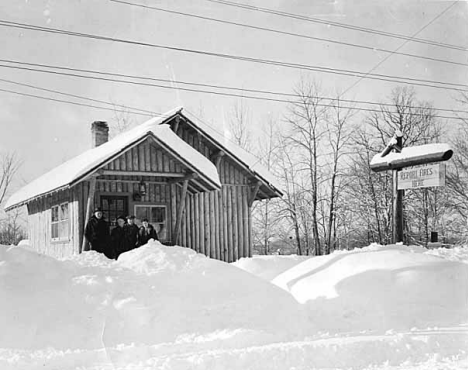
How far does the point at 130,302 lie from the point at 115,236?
18.6 feet

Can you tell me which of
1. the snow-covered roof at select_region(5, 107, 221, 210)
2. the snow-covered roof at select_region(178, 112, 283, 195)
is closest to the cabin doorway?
the snow-covered roof at select_region(5, 107, 221, 210)

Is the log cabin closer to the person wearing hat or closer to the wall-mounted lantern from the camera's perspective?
the wall-mounted lantern

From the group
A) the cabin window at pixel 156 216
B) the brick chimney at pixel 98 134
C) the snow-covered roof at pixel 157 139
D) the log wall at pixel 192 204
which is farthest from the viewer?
the brick chimney at pixel 98 134

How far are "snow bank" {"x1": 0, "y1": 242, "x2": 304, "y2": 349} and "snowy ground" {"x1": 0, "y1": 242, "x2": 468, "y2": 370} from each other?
17mm

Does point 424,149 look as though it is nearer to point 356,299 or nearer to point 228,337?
point 356,299

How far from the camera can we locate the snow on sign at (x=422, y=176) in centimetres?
1022

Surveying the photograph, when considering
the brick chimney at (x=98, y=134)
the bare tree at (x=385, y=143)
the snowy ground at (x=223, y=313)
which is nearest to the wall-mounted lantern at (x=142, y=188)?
the brick chimney at (x=98, y=134)

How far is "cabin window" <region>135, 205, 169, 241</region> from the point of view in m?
15.3

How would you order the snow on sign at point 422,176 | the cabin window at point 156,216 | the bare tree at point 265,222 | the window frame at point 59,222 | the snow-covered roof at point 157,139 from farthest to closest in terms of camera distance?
the bare tree at point 265,222 < the cabin window at point 156,216 < the window frame at point 59,222 < the snow-covered roof at point 157,139 < the snow on sign at point 422,176

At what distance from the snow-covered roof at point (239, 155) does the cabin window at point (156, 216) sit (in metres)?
2.69

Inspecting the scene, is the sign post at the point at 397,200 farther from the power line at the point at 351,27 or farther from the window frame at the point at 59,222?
the window frame at the point at 59,222

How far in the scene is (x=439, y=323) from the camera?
7938 mm

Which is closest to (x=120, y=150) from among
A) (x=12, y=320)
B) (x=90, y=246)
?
(x=90, y=246)

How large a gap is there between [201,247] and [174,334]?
8843 millimetres
